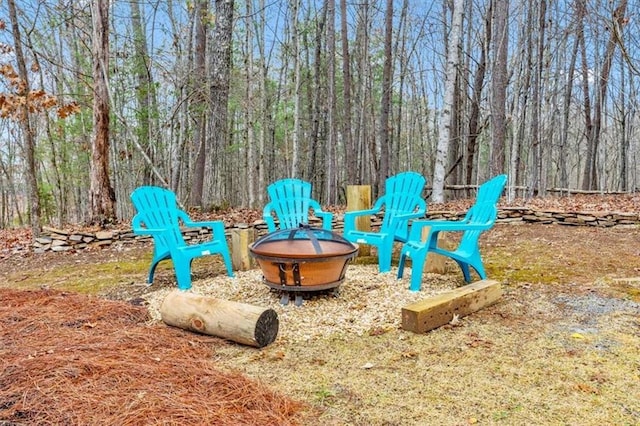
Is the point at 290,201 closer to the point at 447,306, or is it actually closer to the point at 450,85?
the point at 447,306

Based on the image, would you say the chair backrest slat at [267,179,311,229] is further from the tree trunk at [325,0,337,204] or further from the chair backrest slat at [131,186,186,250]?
the tree trunk at [325,0,337,204]

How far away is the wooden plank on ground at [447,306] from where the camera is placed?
2.54 m

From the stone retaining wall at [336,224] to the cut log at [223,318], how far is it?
2964mm

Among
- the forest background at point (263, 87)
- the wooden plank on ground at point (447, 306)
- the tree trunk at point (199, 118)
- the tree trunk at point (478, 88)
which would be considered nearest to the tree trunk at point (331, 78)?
the forest background at point (263, 87)

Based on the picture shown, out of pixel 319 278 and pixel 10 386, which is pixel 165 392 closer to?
pixel 10 386

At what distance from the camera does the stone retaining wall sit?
17.5 feet

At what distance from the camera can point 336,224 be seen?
235 inches

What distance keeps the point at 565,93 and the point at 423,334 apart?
40.8 feet

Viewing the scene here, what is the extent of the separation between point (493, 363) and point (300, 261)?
135cm

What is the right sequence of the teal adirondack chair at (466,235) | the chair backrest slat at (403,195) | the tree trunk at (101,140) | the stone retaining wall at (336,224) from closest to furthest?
the teal adirondack chair at (466,235) → the chair backrest slat at (403,195) → the stone retaining wall at (336,224) → the tree trunk at (101,140)

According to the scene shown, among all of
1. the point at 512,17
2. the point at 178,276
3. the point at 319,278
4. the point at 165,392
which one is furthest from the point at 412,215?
the point at 512,17

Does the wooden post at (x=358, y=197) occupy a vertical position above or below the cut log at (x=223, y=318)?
above

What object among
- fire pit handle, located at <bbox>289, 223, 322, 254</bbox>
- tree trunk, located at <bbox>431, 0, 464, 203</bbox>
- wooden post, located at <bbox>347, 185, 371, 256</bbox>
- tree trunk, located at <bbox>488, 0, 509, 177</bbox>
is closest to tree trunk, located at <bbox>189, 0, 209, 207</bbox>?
wooden post, located at <bbox>347, 185, 371, 256</bbox>

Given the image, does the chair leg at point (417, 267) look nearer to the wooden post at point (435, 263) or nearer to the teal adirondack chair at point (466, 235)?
the teal adirondack chair at point (466, 235)
